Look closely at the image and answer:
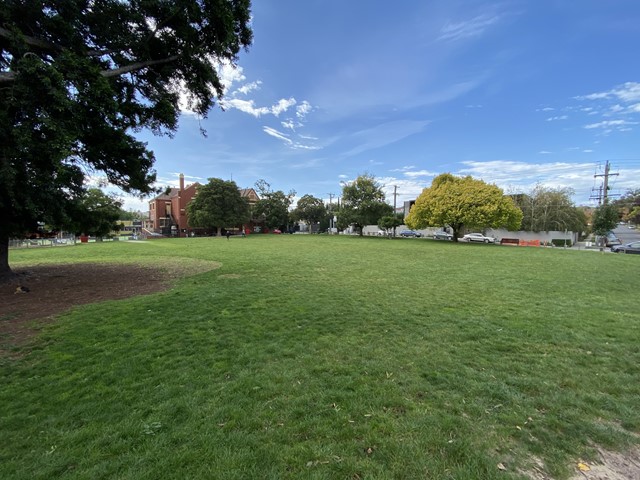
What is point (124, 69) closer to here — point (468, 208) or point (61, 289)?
point (61, 289)

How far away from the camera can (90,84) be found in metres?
6.62

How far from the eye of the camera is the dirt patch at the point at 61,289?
5926 millimetres

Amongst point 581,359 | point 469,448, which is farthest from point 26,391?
point 581,359

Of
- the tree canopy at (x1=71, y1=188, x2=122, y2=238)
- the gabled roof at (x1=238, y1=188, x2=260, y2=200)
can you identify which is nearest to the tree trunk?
the tree canopy at (x1=71, y1=188, x2=122, y2=238)

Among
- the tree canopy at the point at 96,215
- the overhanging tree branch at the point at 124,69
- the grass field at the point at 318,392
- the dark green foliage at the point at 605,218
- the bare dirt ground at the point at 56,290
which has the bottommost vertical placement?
the bare dirt ground at the point at 56,290

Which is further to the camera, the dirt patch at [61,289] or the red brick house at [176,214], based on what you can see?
the red brick house at [176,214]

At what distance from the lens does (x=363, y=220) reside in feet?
147

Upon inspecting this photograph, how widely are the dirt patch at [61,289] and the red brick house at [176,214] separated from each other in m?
42.8

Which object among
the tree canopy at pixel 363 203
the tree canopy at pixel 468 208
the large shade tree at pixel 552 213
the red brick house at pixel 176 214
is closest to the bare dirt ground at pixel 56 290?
the tree canopy at pixel 468 208

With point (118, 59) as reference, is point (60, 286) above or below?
below

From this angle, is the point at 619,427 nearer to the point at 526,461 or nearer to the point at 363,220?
the point at 526,461

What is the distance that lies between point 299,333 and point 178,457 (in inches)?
123

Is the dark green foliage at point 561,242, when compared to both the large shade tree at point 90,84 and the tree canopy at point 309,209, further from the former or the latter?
the large shade tree at point 90,84

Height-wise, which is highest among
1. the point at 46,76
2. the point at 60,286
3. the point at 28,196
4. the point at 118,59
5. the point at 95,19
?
the point at 95,19
